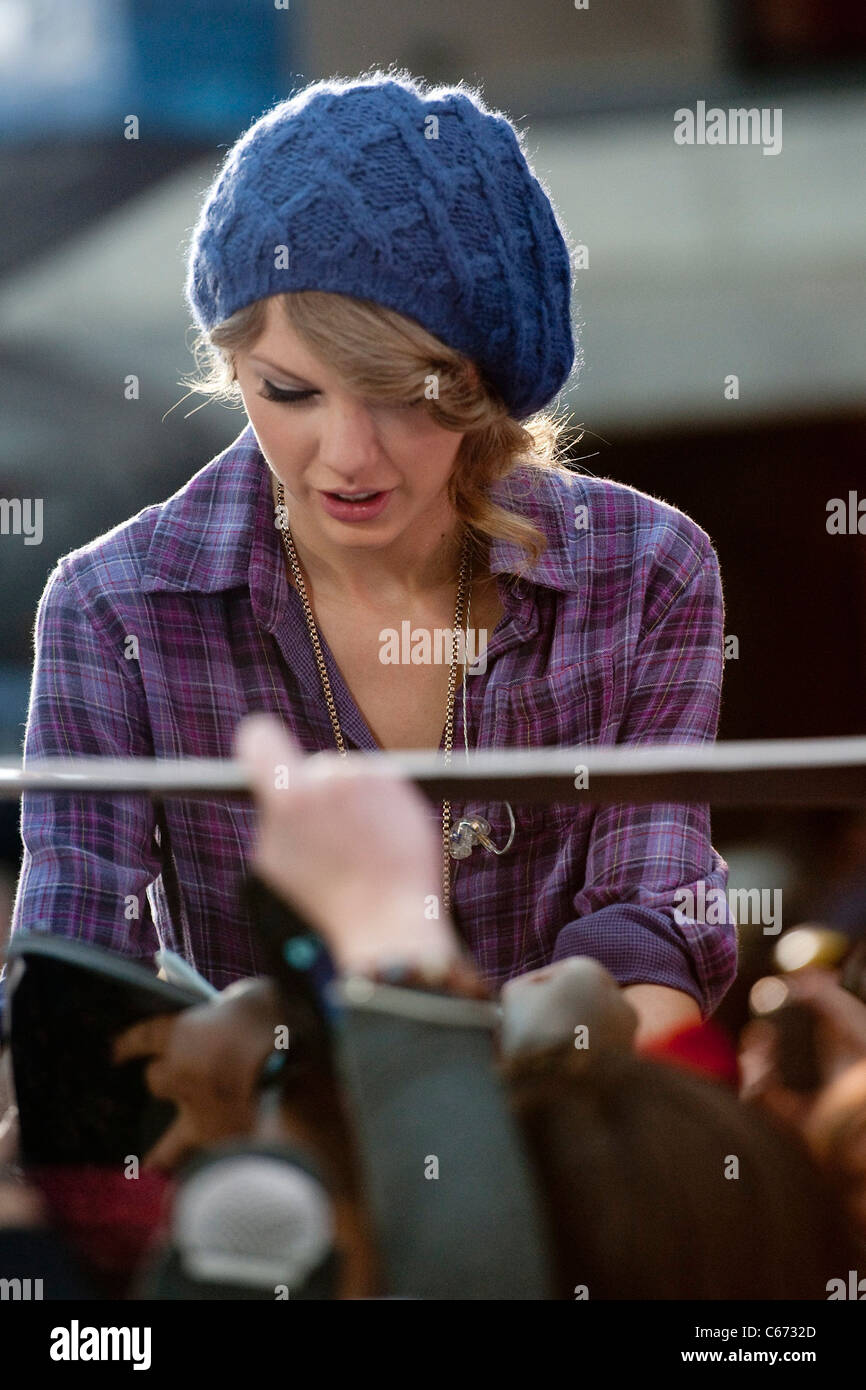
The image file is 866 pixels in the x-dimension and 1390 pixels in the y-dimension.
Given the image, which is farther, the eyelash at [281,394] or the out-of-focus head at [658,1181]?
the eyelash at [281,394]

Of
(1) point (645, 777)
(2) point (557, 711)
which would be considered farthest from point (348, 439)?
(1) point (645, 777)

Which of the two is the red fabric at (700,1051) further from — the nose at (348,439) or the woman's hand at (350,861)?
the nose at (348,439)

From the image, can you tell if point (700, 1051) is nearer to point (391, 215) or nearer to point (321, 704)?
point (321, 704)

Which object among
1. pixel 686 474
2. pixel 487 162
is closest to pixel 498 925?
pixel 487 162

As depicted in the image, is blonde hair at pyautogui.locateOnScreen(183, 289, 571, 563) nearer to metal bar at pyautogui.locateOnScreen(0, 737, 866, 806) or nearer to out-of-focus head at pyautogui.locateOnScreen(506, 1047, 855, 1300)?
metal bar at pyautogui.locateOnScreen(0, 737, 866, 806)

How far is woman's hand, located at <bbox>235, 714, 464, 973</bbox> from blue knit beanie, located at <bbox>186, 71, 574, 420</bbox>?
471 mm

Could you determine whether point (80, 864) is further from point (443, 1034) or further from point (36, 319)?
point (36, 319)

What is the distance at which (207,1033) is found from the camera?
78 cm

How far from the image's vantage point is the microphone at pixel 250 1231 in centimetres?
70

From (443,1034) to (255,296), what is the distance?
1.88 feet

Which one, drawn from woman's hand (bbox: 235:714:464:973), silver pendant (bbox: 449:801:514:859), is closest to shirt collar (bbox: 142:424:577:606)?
silver pendant (bbox: 449:801:514:859)

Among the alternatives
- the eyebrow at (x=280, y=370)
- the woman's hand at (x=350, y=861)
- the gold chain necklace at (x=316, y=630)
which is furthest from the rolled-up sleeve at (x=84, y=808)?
the woman's hand at (x=350, y=861)

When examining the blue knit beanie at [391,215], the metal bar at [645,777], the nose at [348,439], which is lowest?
the metal bar at [645,777]
